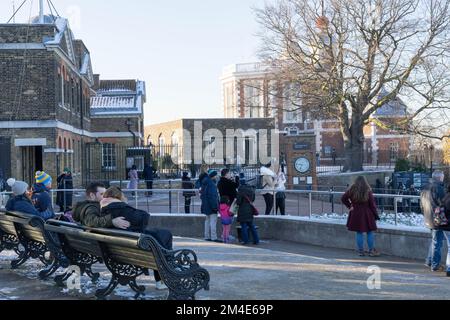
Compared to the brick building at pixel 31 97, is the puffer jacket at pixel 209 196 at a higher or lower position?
lower

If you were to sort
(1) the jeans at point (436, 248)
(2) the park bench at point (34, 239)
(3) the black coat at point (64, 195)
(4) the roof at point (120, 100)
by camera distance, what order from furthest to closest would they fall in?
1. (4) the roof at point (120, 100)
2. (3) the black coat at point (64, 195)
3. (1) the jeans at point (436, 248)
4. (2) the park bench at point (34, 239)

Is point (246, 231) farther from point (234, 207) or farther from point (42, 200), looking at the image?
point (42, 200)

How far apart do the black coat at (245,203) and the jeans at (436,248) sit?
442cm

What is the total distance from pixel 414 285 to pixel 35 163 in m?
24.2

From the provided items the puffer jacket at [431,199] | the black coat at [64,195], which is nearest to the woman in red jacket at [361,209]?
the puffer jacket at [431,199]

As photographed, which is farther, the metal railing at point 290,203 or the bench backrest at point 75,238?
the metal railing at point 290,203

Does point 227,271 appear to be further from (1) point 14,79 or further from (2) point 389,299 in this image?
(1) point 14,79

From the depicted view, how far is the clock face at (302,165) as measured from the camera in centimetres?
2672

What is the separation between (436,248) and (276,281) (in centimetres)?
333

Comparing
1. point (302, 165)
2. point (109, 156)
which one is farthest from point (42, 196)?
point (109, 156)

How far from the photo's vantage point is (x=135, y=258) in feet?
24.0

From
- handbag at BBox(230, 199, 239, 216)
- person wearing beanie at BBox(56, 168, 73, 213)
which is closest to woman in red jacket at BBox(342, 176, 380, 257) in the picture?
handbag at BBox(230, 199, 239, 216)

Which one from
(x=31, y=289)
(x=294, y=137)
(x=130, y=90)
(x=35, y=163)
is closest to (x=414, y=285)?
(x=31, y=289)

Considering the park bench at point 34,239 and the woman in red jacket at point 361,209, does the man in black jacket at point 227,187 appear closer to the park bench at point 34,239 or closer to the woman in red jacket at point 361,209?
the woman in red jacket at point 361,209
